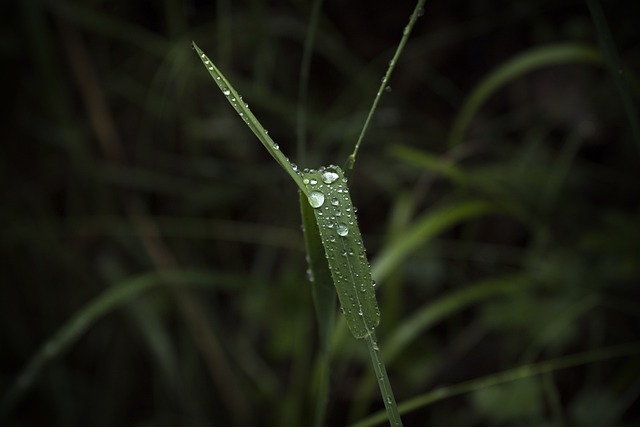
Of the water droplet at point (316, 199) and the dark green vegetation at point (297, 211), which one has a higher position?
the dark green vegetation at point (297, 211)

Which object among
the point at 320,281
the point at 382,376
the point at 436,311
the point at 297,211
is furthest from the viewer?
the point at 297,211

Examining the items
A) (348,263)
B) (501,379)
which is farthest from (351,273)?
(501,379)

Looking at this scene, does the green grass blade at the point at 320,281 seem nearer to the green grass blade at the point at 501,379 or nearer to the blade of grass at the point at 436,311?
the green grass blade at the point at 501,379

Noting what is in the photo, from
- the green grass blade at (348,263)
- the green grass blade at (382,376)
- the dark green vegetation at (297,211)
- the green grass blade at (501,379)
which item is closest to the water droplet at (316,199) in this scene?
the green grass blade at (348,263)

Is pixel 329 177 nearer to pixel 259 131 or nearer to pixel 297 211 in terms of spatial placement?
pixel 259 131

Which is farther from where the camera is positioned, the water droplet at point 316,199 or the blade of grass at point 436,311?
the blade of grass at point 436,311

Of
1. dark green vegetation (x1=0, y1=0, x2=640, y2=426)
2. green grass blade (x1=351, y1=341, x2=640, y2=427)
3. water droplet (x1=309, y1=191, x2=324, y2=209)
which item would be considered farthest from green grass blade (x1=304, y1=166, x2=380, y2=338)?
dark green vegetation (x1=0, y1=0, x2=640, y2=426)

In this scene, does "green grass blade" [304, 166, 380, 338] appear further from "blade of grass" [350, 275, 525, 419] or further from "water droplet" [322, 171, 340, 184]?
"blade of grass" [350, 275, 525, 419]
